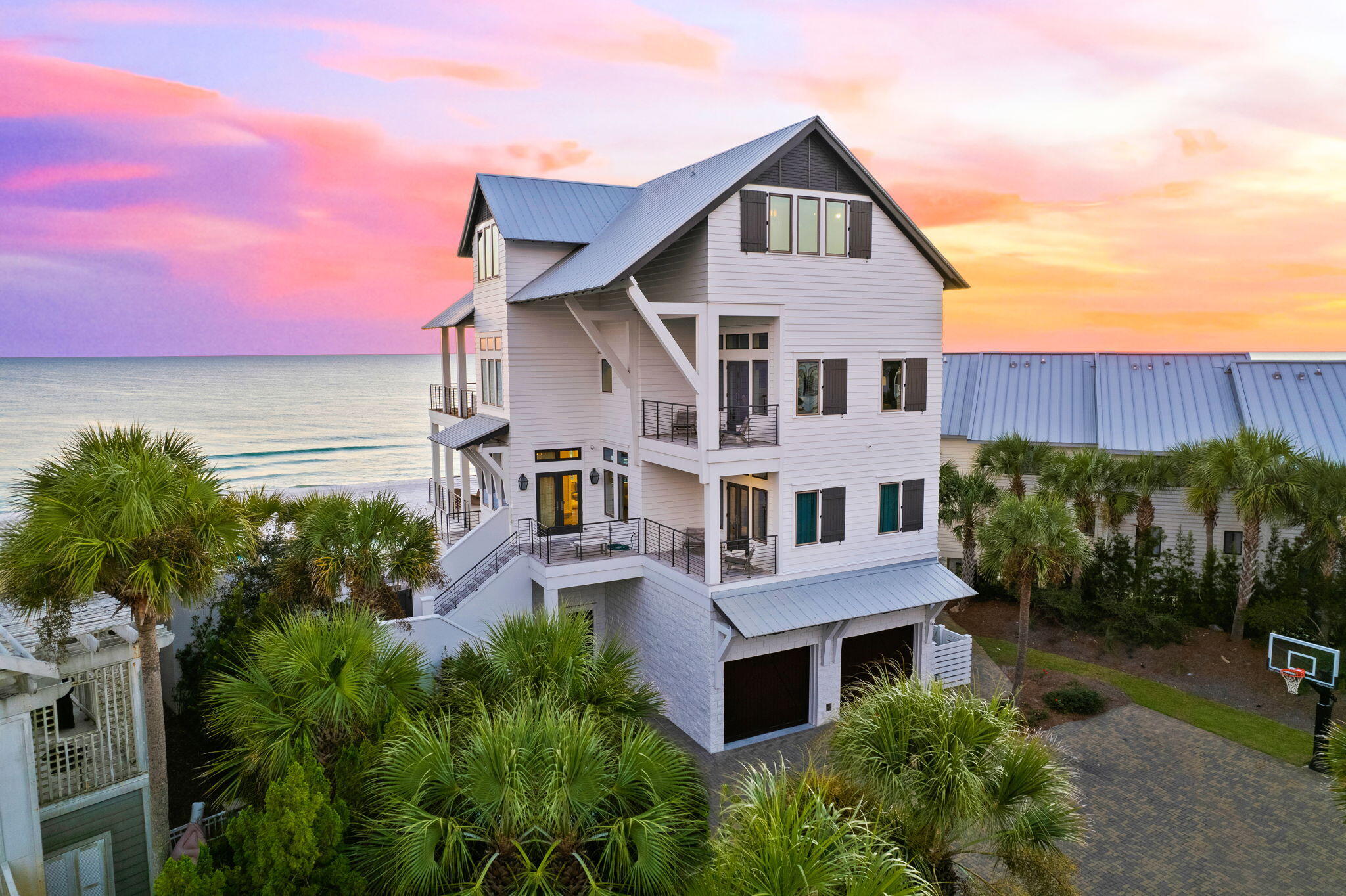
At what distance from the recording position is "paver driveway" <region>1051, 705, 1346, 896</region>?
485 inches

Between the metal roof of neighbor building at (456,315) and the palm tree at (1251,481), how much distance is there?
2181cm

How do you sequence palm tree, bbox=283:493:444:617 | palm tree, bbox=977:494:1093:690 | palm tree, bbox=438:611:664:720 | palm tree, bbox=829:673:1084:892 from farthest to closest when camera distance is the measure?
palm tree, bbox=977:494:1093:690 → palm tree, bbox=283:493:444:617 → palm tree, bbox=438:611:664:720 → palm tree, bbox=829:673:1084:892

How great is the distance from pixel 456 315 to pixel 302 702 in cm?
1550

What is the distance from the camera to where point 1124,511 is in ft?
77.3

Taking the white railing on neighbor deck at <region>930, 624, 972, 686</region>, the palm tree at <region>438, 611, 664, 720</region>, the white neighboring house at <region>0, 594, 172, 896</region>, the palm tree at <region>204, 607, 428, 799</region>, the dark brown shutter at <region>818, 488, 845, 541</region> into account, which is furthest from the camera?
the white railing on neighbor deck at <region>930, 624, 972, 686</region>

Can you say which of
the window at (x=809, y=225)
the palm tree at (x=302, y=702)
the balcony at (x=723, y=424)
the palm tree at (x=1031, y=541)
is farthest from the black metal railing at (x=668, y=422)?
the palm tree at (x=302, y=702)

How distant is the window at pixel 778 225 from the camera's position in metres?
16.2

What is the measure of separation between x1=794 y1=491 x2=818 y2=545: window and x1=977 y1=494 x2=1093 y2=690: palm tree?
3998 mm

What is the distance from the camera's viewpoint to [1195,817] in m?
14.0

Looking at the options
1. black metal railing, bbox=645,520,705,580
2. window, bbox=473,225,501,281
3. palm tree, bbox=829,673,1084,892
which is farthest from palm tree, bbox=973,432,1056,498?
palm tree, bbox=829,673,1084,892

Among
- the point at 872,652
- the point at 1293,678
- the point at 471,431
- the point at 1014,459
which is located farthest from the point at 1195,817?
the point at 471,431

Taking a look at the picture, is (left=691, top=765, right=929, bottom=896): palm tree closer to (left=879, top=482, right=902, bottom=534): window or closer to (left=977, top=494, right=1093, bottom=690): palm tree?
(left=977, top=494, right=1093, bottom=690): palm tree

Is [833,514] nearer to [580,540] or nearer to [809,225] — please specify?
[580,540]

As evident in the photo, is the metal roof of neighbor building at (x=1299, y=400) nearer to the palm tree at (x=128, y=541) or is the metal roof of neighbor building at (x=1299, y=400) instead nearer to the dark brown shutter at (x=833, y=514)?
the dark brown shutter at (x=833, y=514)
